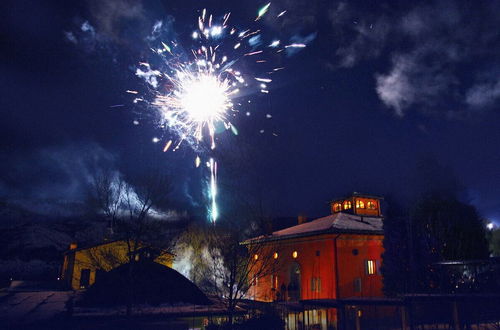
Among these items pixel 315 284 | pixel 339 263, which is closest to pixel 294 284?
pixel 315 284

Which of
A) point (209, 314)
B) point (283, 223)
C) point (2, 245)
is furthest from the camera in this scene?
point (2, 245)

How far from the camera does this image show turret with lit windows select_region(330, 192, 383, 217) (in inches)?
1166

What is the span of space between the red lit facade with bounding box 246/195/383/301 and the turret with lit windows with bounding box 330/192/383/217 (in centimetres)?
289

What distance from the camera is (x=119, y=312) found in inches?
611

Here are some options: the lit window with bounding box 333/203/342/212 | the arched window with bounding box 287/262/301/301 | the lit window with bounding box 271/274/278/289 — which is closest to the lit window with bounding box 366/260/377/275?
the arched window with bounding box 287/262/301/301

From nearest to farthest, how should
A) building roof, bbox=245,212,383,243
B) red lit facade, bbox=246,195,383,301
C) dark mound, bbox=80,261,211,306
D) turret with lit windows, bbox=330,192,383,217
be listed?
dark mound, bbox=80,261,211,306, red lit facade, bbox=246,195,383,301, building roof, bbox=245,212,383,243, turret with lit windows, bbox=330,192,383,217

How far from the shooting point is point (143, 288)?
17.8 meters

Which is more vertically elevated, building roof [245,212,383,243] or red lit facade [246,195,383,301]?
building roof [245,212,383,243]

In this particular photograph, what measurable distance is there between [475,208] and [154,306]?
29453 millimetres

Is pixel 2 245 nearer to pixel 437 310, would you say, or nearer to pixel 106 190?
pixel 106 190

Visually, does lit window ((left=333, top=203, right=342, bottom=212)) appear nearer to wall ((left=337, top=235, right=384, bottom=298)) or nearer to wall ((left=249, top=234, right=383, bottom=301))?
wall ((left=249, top=234, right=383, bottom=301))

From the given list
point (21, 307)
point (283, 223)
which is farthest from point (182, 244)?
point (21, 307)

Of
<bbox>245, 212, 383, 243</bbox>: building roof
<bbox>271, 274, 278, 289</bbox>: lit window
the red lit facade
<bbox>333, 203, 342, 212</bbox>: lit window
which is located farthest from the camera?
<bbox>333, 203, 342, 212</bbox>: lit window

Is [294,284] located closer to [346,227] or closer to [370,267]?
[370,267]
